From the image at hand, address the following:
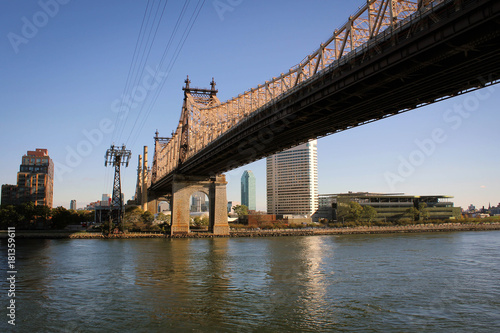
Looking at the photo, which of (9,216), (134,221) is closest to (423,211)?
(134,221)

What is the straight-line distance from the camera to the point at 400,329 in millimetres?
15820

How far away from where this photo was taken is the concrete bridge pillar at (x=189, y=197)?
74812mm

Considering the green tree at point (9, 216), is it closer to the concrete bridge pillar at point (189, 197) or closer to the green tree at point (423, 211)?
the concrete bridge pillar at point (189, 197)

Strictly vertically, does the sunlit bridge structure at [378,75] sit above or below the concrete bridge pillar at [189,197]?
above

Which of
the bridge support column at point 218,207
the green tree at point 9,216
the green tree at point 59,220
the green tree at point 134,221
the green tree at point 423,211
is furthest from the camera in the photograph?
the green tree at point 423,211

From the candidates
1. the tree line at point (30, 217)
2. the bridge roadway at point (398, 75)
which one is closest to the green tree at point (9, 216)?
the tree line at point (30, 217)

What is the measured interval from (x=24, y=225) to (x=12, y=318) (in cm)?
9204

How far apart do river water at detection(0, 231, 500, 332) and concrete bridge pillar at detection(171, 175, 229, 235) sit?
38060mm

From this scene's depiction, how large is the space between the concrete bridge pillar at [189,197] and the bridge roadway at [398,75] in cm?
3310

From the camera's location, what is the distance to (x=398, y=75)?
25.0m

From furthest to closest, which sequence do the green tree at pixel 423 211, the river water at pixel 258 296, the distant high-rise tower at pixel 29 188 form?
the distant high-rise tower at pixel 29 188, the green tree at pixel 423 211, the river water at pixel 258 296

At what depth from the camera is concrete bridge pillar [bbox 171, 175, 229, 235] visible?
7481 cm

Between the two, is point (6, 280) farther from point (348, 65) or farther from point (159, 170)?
point (159, 170)

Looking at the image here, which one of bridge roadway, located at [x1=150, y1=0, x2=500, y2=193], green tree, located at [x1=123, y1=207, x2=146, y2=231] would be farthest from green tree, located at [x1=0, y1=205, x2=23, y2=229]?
bridge roadway, located at [x1=150, y1=0, x2=500, y2=193]
